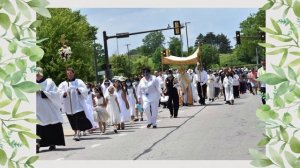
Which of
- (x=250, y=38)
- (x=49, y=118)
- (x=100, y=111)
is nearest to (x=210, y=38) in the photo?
(x=250, y=38)

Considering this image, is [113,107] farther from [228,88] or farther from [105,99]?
[228,88]

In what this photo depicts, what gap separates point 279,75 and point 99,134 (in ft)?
37.7

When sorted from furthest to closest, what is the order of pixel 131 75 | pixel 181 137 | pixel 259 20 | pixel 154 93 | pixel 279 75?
Answer: pixel 131 75
pixel 154 93
pixel 181 137
pixel 259 20
pixel 279 75

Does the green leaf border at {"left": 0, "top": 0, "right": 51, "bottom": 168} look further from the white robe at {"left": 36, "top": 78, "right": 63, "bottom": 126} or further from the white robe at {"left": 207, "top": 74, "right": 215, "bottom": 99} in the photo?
the white robe at {"left": 207, "top": 74, "right": 215, "bottom": 99}

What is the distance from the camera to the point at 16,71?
4477 mm

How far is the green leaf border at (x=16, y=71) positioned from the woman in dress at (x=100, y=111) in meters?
10.6

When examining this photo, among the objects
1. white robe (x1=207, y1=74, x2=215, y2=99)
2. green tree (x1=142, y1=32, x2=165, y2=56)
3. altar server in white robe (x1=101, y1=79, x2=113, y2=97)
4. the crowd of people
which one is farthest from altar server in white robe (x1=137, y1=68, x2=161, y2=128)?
white robe (x1=207, y1=74, x2=215, y2=99)

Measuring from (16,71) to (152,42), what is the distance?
3397 millimetres

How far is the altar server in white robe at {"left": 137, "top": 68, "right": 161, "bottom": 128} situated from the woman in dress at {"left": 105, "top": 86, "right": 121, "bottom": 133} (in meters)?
0.84

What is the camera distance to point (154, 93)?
16.3 meters

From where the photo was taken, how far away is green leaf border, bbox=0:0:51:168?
14.2ft

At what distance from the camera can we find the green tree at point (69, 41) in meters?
5.94

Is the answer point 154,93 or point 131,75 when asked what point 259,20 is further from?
point 131,75

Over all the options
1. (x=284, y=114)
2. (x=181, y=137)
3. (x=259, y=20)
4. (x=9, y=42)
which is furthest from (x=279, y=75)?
(x=181, y=137)
